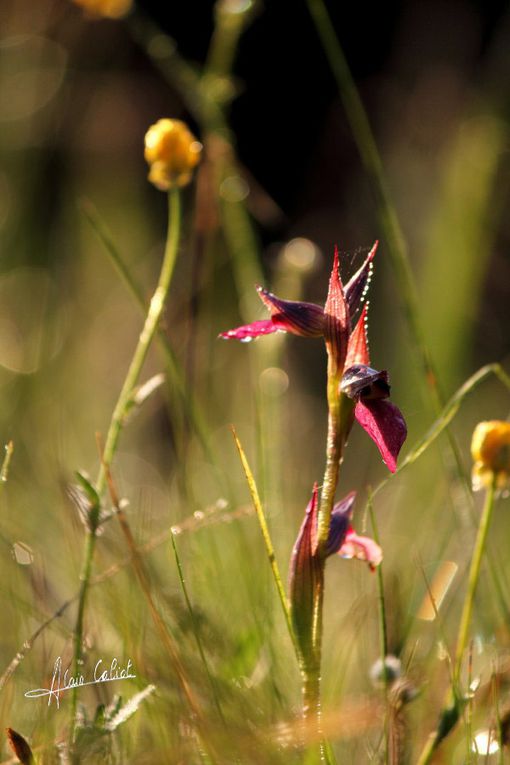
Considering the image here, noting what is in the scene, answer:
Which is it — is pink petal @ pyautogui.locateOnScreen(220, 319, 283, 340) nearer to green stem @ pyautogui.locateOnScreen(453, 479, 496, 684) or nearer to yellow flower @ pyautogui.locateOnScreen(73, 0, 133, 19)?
green stem @ pyautogui.locateOnScreen(453, 479, 496, 684)

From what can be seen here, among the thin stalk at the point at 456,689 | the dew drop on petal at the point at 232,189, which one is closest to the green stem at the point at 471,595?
the thin stalk at the point at 456,689

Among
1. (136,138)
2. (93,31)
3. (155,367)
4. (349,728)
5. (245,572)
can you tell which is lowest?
(349,728)

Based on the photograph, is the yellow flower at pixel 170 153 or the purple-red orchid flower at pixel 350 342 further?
the yellow flower at pixel 170 153

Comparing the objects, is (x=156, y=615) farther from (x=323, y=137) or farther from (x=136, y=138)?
(x=323, y=137)

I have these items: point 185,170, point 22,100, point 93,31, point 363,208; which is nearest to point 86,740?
Result: point 185,170

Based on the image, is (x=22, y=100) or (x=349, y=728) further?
(x=22, y=100)

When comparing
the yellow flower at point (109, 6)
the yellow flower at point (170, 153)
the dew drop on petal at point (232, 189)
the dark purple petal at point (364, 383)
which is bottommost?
the dark purple petal at point (364, 383)

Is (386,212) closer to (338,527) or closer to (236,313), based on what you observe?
(338,527)

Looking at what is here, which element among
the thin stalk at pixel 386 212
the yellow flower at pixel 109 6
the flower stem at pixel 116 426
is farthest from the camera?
the yellow flower at pixel 109 6

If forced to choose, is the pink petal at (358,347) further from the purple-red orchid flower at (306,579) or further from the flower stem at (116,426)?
the flower stem at (116,426)
